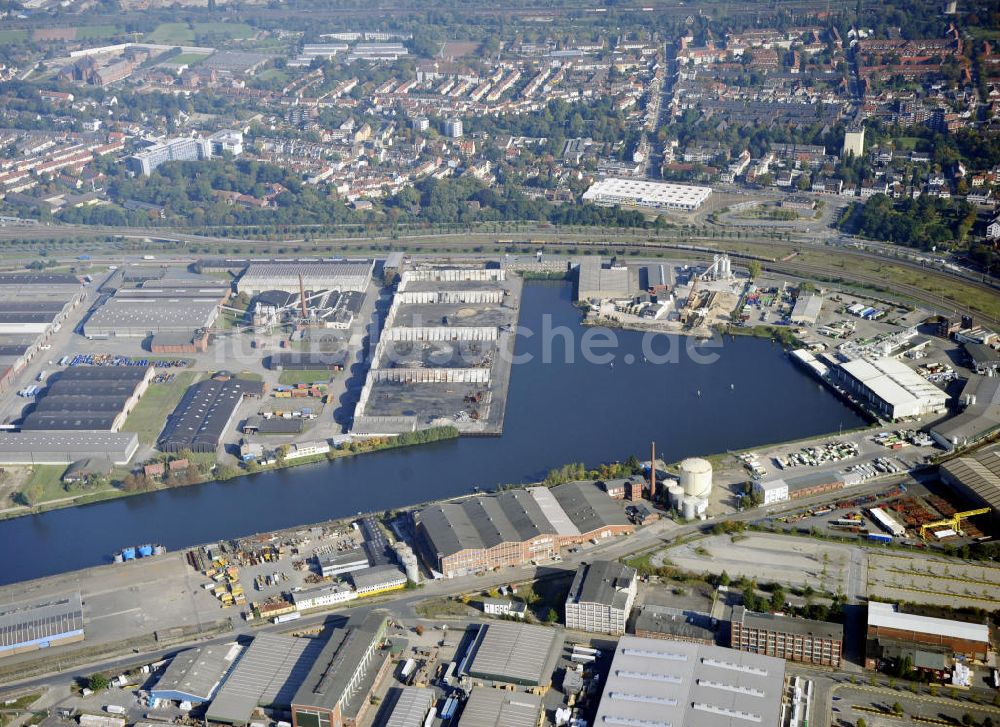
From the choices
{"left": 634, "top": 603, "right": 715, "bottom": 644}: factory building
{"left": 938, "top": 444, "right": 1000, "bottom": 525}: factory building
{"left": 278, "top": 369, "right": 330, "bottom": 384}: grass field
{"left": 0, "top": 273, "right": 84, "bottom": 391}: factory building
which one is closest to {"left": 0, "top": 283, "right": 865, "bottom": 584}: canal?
{"left": 938, "top": 444, "right": 1000, "bottom": 525}: factory building

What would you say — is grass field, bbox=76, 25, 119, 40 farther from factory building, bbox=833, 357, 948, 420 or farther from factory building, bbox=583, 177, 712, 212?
factory building, bbox=833, 357, 948, 420

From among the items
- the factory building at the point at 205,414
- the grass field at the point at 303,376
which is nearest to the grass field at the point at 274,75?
the grass field at the point at 303,376

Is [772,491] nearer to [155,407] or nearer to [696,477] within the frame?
[696,477]

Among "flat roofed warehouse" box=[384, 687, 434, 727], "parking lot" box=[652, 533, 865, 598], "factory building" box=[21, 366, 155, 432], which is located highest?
"flat roofed warehouse" box=[384, 687, 434, 727]

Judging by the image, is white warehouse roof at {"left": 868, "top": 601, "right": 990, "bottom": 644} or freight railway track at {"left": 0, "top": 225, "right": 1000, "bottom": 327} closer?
white warehouse roof at {"left": 868, "top": 601, "right": 990, "bottom": 644}

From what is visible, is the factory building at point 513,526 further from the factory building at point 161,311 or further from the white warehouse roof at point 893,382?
the factory building at point 161,311

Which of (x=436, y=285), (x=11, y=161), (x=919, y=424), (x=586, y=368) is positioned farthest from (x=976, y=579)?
(x=11, y=161)

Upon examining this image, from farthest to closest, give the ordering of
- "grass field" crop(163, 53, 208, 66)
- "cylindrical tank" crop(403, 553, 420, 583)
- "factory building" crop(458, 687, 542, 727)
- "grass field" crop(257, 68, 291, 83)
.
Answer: "grass field" crop(163, 53, 208, 66) → "grass field" crop(257, 68, 291, 83) → "cylindrical tank" crop(403, 553, 420, 583) → "factory building" crop(458, 687, 542, 727)
